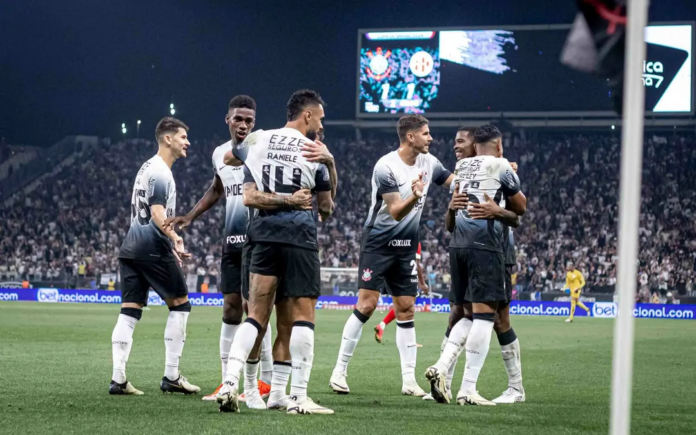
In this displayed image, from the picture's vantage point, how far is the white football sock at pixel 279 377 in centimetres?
778

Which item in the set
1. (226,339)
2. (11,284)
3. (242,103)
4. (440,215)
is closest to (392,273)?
(226,339)

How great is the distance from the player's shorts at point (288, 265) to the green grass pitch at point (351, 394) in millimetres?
1029

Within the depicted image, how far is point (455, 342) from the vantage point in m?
9.17

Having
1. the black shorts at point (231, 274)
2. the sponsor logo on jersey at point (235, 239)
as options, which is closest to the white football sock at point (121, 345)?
the black shorts at point (231, 274)

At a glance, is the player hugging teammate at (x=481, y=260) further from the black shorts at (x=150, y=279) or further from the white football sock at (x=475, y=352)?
the black shorts at (x=150, y=279)

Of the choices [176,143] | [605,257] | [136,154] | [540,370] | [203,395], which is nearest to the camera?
[203,395]

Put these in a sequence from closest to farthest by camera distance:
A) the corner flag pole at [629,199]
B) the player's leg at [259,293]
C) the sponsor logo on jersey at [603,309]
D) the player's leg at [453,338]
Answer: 1. the corner flag pole at [629,199]
2. the player's leg at [259,293]
3. the player's leg at [453,338]
4. the sponsor logo on jersey at [603,309]

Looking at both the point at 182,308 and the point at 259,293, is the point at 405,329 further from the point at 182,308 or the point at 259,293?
the point at 259,293

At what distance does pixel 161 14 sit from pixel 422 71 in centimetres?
1499

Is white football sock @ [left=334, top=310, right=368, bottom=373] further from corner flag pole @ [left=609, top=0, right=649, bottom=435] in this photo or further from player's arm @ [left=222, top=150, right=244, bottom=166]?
corner flag pole @ [left=609, top=0, right=649, bottom=435]

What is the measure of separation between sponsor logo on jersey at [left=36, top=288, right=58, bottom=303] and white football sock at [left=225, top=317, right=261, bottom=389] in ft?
120

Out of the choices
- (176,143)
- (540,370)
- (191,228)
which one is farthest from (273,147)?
(191,228)

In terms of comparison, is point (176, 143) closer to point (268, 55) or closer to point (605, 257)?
point (605, 257)

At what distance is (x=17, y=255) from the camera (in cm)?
4684
